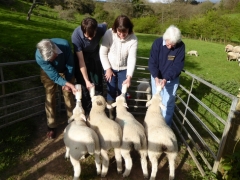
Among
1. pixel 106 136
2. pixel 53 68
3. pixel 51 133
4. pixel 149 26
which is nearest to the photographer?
pixel 106 136

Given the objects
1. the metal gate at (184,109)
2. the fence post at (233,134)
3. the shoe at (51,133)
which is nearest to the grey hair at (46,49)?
the metal gate at (184,109)

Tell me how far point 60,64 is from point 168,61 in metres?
2.03

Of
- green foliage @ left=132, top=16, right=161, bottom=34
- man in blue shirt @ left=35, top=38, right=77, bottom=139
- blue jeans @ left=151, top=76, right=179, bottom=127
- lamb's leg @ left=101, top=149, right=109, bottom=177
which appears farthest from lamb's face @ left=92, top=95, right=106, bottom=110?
green foliage @ left=132, top=16, right=161, bottom=34

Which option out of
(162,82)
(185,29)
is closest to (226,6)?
(185,29)

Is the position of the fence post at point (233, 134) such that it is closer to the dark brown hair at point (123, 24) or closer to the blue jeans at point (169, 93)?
the blue jeans at point (169, 93)

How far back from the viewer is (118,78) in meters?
4.42

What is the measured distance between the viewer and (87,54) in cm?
424

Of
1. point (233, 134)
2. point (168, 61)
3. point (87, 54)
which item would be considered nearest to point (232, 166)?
point (233, 134)

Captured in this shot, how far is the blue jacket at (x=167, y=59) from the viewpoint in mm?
4055

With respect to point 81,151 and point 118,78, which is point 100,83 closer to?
point 118,78

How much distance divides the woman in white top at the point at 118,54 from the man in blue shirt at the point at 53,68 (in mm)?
677

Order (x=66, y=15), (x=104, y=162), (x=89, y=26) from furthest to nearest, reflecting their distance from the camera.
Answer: (x=66, y=15)
(x=89, y=26)
(x=104, y=162)

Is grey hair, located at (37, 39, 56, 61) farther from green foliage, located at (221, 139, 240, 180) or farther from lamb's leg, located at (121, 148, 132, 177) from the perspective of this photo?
green foliage, located at (221, 139, 240, 180)

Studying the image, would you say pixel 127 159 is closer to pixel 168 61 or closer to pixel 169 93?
pixel 169 93
